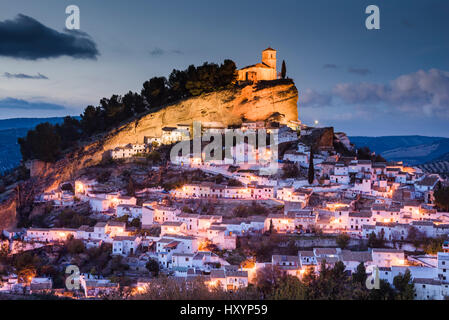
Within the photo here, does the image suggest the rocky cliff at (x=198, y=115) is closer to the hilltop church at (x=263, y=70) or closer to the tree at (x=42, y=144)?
the tree at (x=42, y=144)

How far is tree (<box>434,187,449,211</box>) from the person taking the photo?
20422 mm

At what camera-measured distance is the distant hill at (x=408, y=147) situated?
62.7 m

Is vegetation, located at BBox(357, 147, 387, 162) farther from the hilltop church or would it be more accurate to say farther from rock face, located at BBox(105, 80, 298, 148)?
the hilltop church

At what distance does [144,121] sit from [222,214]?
16202mm

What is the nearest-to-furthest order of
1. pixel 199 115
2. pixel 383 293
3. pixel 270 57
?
pixel 383 293
pixel 199 115
pixel 270 57

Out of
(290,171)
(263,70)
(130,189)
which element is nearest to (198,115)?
(263,70)

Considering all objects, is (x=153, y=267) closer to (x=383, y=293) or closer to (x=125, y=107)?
(x=383, y=293)

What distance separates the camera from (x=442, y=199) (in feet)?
67.3

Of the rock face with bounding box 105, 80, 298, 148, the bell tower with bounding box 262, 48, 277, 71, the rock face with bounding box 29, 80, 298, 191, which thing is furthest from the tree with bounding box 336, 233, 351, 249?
the bell tower with bounding box 262, 48, 277, 71

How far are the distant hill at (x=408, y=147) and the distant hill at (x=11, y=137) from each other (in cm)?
4914

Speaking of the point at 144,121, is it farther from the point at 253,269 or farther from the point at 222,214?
the point at 253,269

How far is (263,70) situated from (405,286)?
78.9 feet

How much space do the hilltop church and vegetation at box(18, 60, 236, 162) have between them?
0.91m

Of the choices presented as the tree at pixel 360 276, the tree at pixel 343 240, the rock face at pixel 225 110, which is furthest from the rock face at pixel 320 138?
the tree at pixel 360 276
